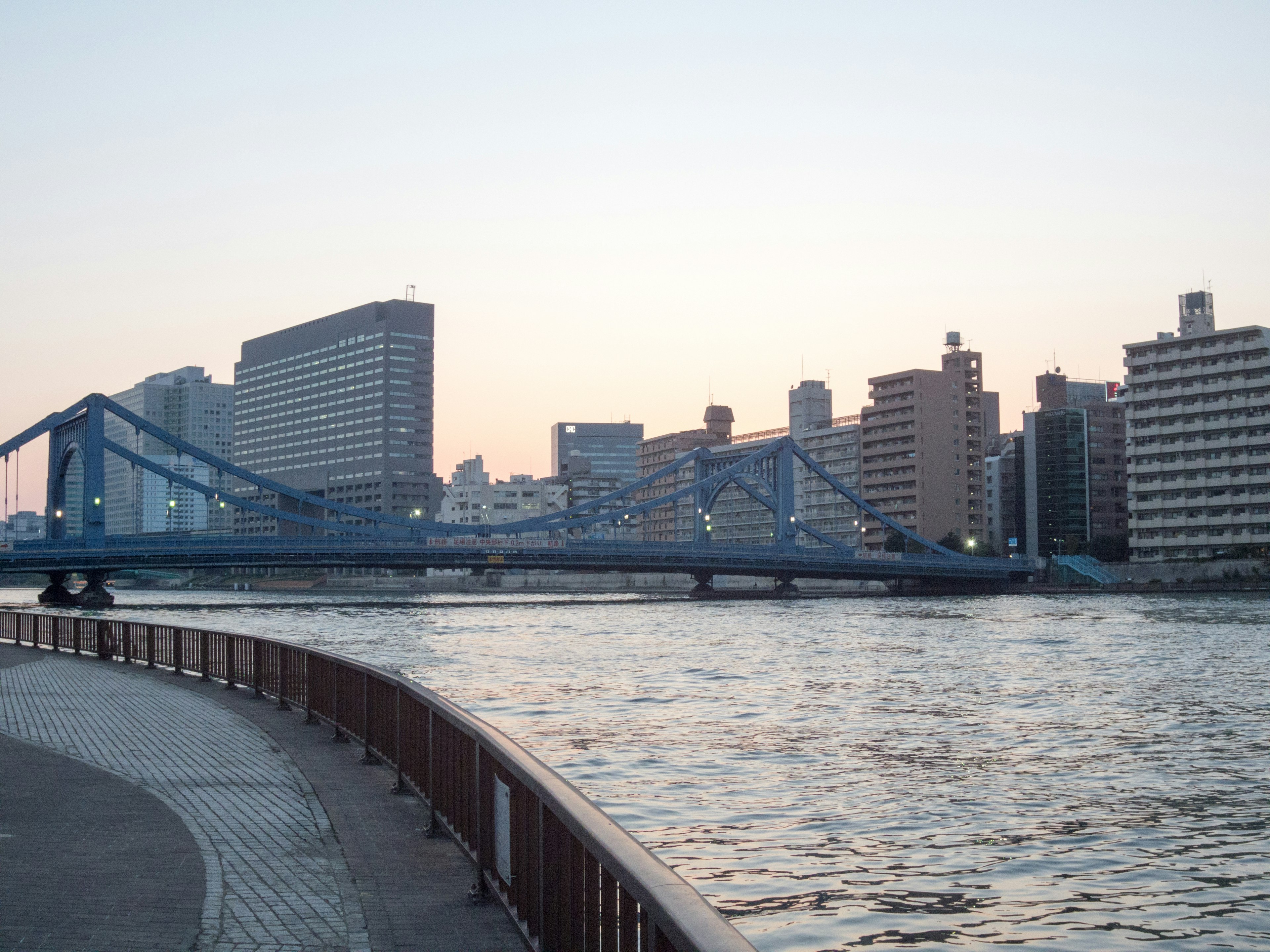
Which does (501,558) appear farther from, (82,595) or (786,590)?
(786,590)

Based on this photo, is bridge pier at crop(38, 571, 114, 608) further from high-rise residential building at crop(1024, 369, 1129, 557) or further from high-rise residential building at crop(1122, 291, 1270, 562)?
high-rise residential building at crop(1024, 369, 1129, 557)

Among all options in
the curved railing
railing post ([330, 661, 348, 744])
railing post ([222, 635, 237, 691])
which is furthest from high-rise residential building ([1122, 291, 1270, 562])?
the curved railing

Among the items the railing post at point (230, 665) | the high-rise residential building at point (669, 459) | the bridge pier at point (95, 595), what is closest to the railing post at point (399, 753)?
the railing post at point (230, 665)

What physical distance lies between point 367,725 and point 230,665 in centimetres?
828

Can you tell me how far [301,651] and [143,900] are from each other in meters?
8.84

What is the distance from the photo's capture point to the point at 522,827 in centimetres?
610

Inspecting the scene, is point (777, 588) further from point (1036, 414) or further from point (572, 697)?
point (572, 697)

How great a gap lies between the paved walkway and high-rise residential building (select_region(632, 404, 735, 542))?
15895 centimetres

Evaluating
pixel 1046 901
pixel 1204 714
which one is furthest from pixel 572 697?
pixel 1046 901

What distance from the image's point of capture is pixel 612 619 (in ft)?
219

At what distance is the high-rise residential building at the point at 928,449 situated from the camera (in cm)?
13638

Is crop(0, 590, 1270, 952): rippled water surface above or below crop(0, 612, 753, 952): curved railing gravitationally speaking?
below

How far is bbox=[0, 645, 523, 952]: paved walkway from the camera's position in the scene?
652 centimetres

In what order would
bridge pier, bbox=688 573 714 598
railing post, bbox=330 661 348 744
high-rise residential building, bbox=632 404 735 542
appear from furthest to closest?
high-rise residential building, bbox=632 404 735 542 < bridge pier, bbox=688 573 714 598 < railing post, bbox=330 661 348 744
